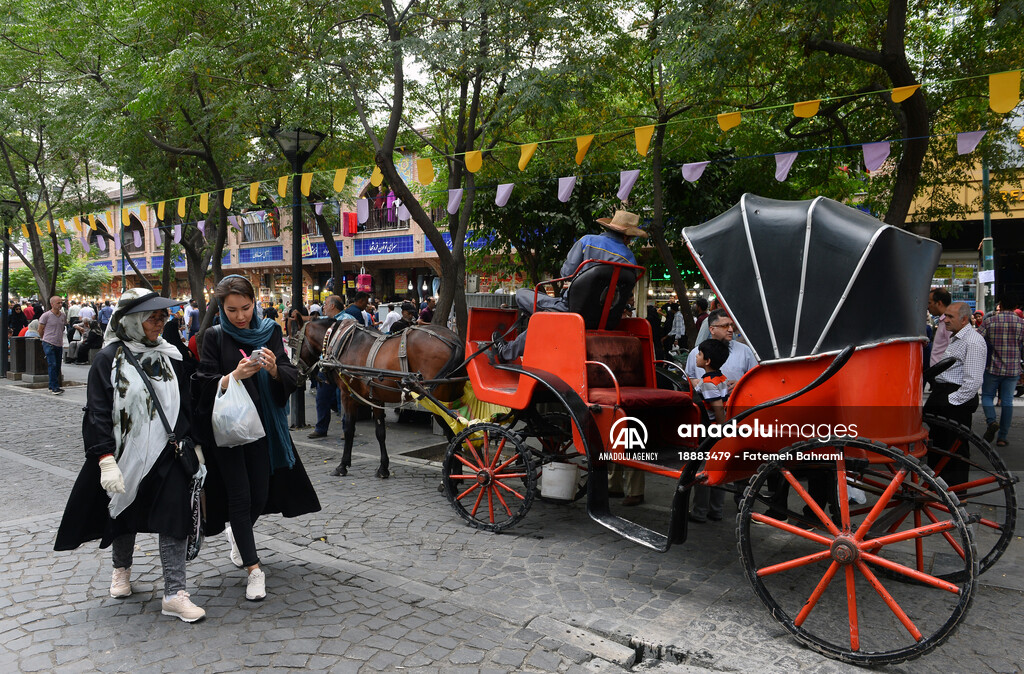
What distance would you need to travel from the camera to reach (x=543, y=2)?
8.89 m

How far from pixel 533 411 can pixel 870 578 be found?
9.95ft

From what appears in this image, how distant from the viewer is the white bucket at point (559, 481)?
562 cm

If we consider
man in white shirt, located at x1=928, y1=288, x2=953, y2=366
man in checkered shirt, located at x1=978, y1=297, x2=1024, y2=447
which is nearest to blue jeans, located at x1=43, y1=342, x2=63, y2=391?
man in white shirt, located at x1=928, y1=288, x2=953, y2=366

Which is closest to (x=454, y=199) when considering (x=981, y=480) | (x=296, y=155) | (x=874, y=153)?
(x=296, y=155)

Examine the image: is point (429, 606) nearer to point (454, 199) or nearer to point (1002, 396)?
point (454, 199)

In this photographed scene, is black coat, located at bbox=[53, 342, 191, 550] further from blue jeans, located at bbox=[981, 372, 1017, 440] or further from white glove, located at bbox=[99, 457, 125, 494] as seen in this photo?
blue jeans, located at bbox=[981, 372, 1017, 440]

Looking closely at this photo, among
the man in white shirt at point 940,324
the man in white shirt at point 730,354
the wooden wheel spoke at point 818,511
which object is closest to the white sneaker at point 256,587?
the wooden wheel spoke at point 818,511

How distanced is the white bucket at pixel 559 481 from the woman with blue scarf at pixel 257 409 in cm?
212

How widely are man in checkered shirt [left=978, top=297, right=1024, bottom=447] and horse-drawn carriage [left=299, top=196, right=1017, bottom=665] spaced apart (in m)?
4.65

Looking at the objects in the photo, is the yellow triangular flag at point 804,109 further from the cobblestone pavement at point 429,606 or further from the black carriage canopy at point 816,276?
the cobblestone pavement at point 429,606

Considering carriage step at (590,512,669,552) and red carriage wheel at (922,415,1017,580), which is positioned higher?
red carriage wheel at (922,415,1017,580)

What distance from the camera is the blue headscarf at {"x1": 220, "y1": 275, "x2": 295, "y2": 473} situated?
428 cm

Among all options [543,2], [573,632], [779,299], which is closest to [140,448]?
[573,632]

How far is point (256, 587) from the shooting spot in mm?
4250
